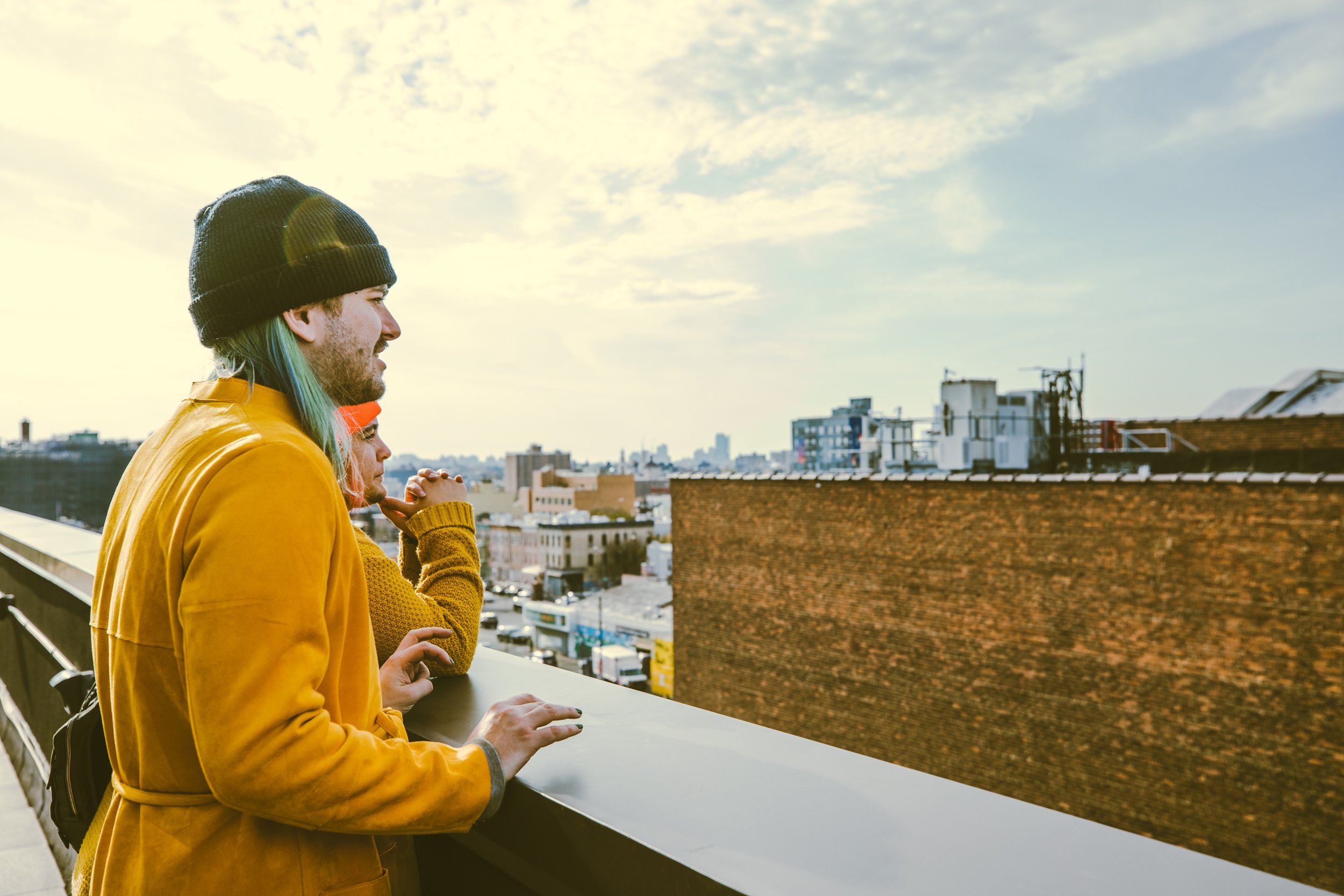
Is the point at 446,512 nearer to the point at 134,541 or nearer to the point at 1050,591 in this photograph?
the point at 134,541

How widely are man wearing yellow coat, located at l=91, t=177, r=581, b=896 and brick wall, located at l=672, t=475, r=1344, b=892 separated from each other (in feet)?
28.7

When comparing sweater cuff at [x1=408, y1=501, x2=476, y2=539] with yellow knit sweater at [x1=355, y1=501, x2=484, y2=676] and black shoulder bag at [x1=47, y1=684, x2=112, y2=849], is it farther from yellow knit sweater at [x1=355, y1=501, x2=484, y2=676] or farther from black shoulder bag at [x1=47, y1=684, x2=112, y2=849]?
black shoulder bag at [x1=47, y1=684, x2=112, y2=849]

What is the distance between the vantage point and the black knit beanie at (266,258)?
3.06 ft

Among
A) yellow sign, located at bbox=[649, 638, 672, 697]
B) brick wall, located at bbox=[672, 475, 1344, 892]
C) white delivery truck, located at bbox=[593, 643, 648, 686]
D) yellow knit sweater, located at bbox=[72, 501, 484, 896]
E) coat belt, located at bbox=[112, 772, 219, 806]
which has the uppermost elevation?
yellow knit sweater, located at bbox=[72, 501, 484, 896]

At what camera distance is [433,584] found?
5.28 ft

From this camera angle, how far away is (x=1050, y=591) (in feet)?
35.1

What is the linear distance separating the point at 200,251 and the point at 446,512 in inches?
31.6

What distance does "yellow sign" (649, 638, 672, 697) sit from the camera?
21594mm

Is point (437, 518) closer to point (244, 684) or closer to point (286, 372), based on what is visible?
point (286, 372)

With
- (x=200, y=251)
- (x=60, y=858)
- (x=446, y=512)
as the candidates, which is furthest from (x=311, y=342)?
(x=60, y=858)

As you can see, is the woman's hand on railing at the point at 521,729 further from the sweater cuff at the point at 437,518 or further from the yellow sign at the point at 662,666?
the yellow sign at the point at 662,666

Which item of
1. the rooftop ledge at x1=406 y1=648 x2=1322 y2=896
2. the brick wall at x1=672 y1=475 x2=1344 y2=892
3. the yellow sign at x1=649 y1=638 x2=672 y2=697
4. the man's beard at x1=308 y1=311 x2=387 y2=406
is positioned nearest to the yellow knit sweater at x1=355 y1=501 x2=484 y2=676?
the rooftop ledge at x1=406 y1=648 x2=1322 y2=896

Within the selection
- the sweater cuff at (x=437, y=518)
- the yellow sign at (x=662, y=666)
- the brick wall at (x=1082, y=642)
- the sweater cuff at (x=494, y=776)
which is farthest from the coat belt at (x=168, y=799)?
the yellow sign at (x=662, y=666)

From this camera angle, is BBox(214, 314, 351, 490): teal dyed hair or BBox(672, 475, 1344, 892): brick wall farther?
BBox(672, 475, 1344, 892): brick wall
